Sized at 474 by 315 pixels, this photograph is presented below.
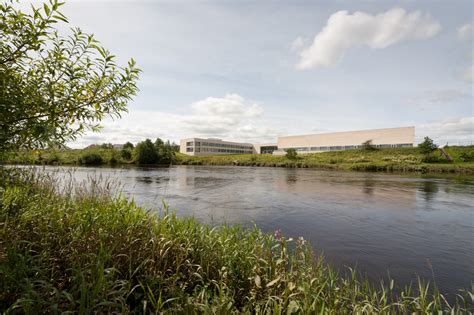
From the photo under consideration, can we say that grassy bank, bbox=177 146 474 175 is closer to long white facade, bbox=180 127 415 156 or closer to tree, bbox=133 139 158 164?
tree, bbox=133 139 158 164

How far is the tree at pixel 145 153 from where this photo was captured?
72.4 meters

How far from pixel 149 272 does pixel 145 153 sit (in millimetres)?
73988

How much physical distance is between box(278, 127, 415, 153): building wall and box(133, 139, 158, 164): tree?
5813cm

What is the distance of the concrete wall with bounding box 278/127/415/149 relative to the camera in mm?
78537

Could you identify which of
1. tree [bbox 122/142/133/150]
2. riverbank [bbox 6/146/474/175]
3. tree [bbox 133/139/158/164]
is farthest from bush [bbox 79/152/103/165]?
tree [bbox 122/142/133/150]

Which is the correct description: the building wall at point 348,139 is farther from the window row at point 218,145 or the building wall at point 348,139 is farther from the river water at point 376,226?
the river water at point 376,226

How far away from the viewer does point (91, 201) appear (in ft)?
22.1

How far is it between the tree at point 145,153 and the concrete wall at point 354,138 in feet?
192

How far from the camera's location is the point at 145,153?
2869 inches

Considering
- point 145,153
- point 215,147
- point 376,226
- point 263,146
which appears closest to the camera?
point 376,226

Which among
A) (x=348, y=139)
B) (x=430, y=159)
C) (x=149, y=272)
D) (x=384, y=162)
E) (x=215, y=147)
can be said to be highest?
(x=348, y=139)

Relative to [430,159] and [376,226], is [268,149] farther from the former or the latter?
[376,226]

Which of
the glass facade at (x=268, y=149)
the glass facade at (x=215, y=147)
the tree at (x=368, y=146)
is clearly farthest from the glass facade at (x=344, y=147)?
the glass facade at (x=215, y=147)

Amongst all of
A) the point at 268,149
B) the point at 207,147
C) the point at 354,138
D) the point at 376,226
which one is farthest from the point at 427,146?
the point at 207,147
